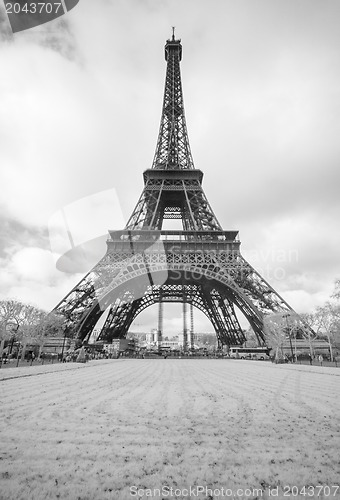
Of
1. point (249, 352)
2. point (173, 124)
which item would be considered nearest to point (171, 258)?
point (249, 352)

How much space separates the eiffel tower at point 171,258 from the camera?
35.1 m

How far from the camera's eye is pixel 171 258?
131ft

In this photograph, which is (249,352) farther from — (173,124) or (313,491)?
(313,491)

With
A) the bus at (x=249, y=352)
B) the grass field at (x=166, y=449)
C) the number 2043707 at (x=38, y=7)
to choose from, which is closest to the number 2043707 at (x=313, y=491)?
the grass field at (x=166, y=449)

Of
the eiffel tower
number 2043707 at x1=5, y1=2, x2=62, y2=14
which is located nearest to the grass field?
number 2043707 at x1=5, y1=2, x2=62, y2=14

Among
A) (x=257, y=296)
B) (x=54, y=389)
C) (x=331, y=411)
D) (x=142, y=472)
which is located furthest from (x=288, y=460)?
(x=257, y=296)

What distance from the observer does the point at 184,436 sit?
523 cm

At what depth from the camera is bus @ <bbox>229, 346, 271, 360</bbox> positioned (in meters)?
45.6

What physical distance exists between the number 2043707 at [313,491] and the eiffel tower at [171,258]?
101ft

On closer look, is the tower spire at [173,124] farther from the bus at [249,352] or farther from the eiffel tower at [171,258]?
the bus at [249,352]

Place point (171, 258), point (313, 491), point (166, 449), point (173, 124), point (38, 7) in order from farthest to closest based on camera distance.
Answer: point (173, 124), point (171, 258), point (38, 7), point (166, 449), point (313, 491)

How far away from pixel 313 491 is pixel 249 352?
4864 cm

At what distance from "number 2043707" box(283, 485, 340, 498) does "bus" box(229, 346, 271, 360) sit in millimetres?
43992

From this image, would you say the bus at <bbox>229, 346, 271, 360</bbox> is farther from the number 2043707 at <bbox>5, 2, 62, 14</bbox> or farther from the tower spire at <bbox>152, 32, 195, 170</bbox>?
the number 2043707 at <bbox>5, 2, 62, 14</bbox>
